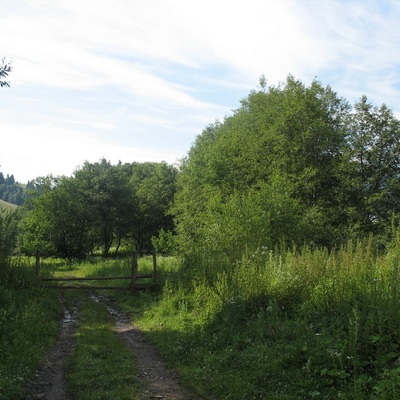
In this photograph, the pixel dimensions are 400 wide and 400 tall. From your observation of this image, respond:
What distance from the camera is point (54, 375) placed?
7840 millimetres

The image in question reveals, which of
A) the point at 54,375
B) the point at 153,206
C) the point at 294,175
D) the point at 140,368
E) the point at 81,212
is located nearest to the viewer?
the point at 54,375

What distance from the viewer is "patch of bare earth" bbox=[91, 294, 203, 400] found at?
278 inches

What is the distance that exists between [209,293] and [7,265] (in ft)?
24.4

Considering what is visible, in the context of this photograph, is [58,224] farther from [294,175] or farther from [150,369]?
[150,369]

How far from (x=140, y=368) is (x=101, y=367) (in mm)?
836

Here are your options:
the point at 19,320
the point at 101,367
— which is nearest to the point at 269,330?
the point at 101,367

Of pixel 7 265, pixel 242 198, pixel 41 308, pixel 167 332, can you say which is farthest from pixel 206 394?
pixel 242 198

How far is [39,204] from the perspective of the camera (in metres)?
40.7

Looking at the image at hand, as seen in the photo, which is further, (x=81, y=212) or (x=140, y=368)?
(x=81, y=212)

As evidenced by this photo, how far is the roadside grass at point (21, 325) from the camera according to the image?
737 cm

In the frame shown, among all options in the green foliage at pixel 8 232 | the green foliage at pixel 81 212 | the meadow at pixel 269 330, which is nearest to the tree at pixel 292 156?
the green foliage at pixel 81 212

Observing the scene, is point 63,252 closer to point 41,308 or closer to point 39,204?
point 39,204

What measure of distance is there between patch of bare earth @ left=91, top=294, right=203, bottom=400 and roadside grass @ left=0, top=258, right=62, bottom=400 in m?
2.04

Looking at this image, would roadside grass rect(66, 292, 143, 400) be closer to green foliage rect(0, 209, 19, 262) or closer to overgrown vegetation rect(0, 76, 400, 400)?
overgrown vegetation rect(0, 76, 400, 400)
